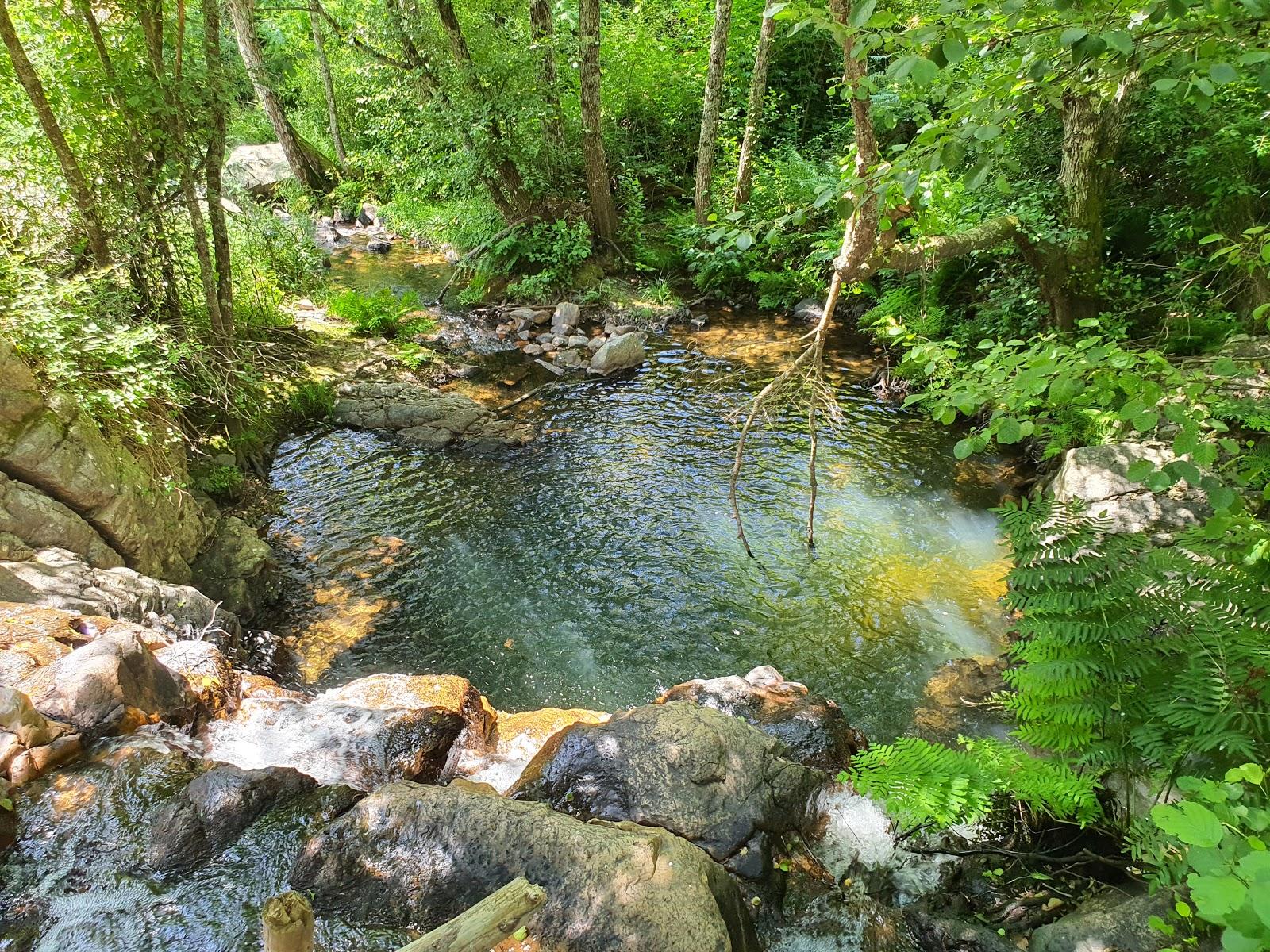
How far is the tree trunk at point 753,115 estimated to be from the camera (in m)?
11.8

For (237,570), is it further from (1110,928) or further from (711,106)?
(711,106)

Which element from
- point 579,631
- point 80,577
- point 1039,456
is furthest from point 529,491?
point 1039,456

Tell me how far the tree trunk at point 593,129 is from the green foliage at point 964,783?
1246cm

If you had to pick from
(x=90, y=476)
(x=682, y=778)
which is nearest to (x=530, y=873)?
(x=682, y=778)

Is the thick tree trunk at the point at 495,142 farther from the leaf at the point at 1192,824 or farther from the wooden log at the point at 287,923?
the leaf at the point at 1192,824

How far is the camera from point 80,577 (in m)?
5.16

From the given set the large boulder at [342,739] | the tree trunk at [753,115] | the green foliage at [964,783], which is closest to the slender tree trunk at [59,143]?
the large boulder at [342,739]

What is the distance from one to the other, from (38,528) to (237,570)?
1.58 metres

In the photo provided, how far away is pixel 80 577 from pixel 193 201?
167 inches

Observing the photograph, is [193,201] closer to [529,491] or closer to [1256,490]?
[529,491]

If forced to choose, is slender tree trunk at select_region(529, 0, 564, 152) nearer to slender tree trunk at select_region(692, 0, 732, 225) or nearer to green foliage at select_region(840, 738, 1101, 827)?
slender tree trunk at select_region(692, 0, 732, 225)

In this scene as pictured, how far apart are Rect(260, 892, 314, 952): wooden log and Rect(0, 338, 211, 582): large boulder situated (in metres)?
4.49

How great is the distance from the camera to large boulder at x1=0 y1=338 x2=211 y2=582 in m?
5.10

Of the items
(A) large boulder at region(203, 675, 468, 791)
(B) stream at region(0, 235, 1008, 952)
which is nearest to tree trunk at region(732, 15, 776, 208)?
(B) stream at region(0, 235, 1008, 952)
